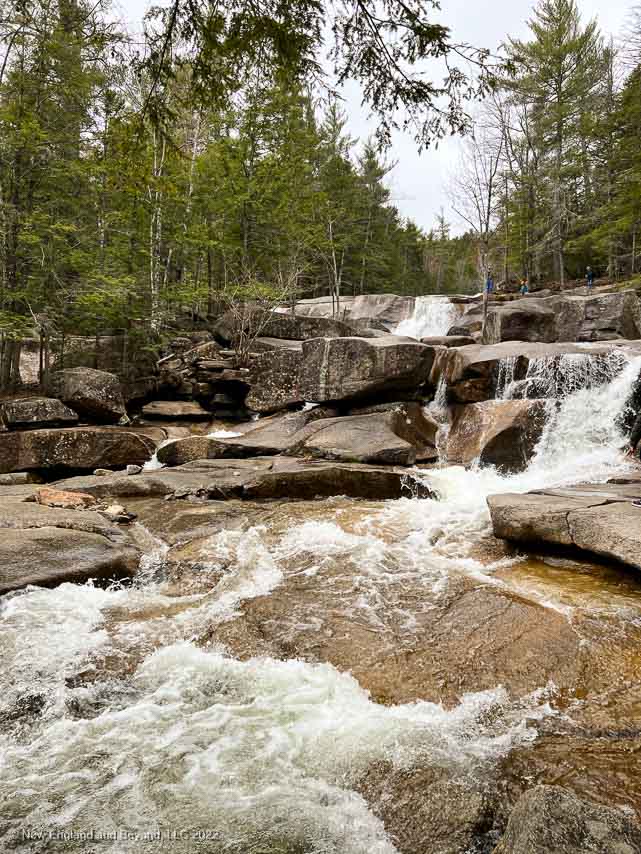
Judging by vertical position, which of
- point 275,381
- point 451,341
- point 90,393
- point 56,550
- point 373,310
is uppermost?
point 373,310

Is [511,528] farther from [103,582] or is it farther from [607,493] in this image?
[103,582]

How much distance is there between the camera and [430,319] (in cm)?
2652

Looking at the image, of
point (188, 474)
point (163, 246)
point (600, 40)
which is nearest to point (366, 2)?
point (188, 474)

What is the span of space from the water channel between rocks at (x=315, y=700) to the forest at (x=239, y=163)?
4107 mm

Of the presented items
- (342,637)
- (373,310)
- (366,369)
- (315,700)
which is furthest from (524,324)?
(315,700)

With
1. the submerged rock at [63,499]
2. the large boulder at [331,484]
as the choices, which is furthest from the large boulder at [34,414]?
the large boulder at [331,484]

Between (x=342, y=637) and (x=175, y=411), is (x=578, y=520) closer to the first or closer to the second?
(x=342, y=637)

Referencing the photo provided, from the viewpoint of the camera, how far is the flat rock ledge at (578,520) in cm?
480

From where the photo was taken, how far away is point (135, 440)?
1122cm

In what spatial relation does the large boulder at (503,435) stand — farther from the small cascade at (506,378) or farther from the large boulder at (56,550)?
the large boulder at (56,550)

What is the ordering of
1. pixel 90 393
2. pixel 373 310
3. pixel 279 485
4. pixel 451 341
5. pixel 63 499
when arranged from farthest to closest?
pixel 373 310 → pixel 451 341 → pixel 90 393 → pixel 279 485 → pixel 63 499

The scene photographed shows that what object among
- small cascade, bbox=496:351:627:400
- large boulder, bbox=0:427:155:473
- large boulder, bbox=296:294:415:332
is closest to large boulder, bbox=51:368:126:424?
large boulder, bbox=0:427:155:473

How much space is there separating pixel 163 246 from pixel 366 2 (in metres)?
17.1

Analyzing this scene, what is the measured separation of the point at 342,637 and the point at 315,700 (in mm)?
820
